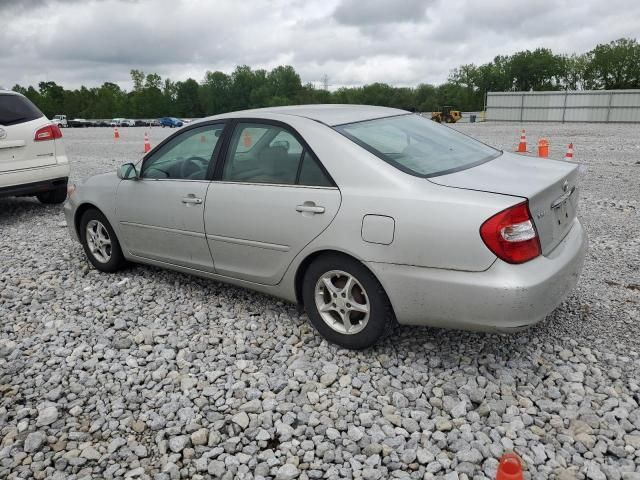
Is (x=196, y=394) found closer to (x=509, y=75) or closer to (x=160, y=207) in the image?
(x=160, y=207)

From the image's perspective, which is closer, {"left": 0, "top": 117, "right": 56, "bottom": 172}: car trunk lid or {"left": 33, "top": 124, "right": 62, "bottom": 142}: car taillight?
{"left": 0, "top": 117, "right": 56, "bottom": 172}: car trunk lid

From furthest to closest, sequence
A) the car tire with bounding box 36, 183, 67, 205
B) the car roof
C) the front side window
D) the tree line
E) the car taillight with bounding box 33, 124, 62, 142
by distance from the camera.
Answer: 1. the tree line
2. the car tire with bounding box 36, 183, 67, 205
3. the car taillight with bounding box 33, 124, 62, 142
4. the front side window
5. the car roof

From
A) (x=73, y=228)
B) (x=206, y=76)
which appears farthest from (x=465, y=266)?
(x=206, y=76)

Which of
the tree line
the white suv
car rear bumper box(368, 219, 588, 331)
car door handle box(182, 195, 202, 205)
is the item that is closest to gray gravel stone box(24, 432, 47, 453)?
car door handle box(182, 195, 202, 205)

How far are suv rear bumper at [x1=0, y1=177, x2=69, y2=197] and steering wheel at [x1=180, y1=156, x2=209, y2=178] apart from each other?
4.20 metres

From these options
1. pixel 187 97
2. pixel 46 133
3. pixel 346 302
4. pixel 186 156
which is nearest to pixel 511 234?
pixel 346 302

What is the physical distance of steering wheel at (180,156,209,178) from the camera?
432 cm

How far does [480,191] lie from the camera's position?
3.07 m

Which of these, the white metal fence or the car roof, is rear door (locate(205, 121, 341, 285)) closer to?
the car roof

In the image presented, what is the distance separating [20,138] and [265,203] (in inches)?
210

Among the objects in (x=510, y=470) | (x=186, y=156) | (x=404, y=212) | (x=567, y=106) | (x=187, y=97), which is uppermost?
(x=187, y=97)

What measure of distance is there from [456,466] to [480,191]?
1.45 meters

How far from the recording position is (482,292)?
2961 millimetres

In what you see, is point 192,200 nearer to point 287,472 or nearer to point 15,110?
point 287,472
